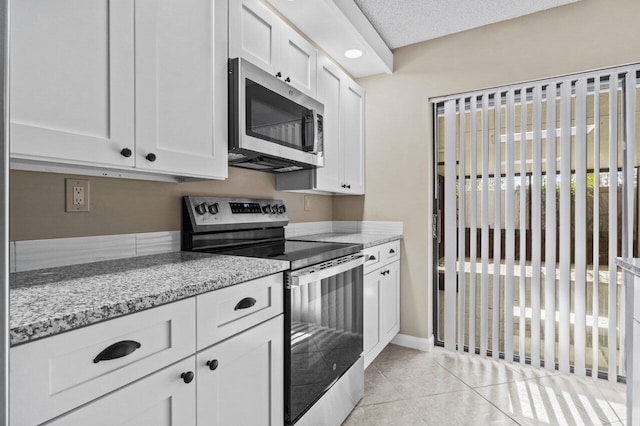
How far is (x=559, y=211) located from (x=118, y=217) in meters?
2.73

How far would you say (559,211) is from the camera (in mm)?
2406

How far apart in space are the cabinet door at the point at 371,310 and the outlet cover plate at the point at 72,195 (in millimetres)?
1570

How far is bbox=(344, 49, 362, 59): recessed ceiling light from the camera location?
2.60 m

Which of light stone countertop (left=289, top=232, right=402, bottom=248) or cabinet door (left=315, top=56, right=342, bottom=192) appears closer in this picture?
light stone countertop (left=289, top=232, right=402, bottom=248)

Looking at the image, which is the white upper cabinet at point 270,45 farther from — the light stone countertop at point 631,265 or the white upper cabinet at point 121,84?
the light stone countertop at point 631,265

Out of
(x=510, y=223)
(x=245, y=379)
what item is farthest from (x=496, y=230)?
(x=245, y=379)

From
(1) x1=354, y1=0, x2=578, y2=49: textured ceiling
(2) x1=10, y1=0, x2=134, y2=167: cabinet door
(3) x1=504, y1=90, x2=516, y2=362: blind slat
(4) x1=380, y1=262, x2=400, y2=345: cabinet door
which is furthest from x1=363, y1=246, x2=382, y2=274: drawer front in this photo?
(1) x1=354, y1=0, x2=578, y2=49: textured ceiling

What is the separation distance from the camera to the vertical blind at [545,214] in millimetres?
2266

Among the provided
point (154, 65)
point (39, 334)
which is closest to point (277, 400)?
point (39, 334)

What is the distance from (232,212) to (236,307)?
86cm

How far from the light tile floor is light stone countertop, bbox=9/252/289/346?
1226 millimetres

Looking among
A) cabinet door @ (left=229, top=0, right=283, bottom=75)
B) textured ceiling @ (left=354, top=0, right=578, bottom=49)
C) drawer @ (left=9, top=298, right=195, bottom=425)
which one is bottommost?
drawer @ (left=9, top=298, right=195, bottom=425)

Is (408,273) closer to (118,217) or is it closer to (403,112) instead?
(403,112)

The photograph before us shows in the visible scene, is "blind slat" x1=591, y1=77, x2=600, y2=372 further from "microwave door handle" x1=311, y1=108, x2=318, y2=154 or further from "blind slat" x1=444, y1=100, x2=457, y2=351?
"microwave door handle" x1=311, y1=108, x2=318, y2=154
